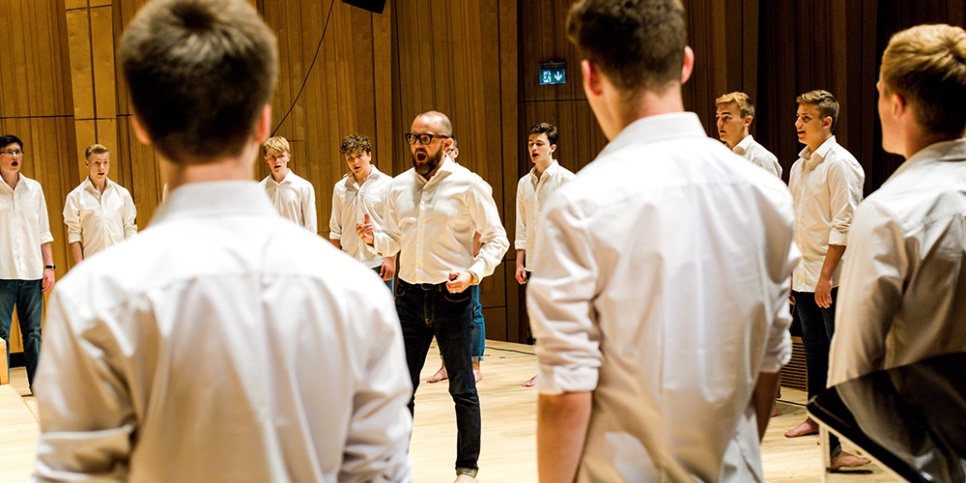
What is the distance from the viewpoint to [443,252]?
3.92 meters

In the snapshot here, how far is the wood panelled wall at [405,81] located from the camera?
7.27m

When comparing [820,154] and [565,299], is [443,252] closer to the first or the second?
[820,154]

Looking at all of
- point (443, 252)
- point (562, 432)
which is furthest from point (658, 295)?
point (443, 252)

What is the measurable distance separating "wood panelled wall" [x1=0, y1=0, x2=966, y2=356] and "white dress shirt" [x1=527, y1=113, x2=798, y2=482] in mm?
5743

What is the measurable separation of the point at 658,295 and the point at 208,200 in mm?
657

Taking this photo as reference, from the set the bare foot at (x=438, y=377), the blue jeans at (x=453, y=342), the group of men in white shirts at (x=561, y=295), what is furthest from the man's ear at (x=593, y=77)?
the bare foot at (x=438, y=377)

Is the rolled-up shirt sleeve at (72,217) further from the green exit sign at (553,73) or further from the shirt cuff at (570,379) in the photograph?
the shirt cuff at (570,379)

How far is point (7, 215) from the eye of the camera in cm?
604

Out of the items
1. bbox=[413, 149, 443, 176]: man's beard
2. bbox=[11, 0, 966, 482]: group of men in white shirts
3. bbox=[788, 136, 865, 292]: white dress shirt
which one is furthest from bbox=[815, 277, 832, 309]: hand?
bbox=[11, 0, 966, 482]: group of men in white shirts

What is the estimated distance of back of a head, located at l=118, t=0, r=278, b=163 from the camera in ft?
3.40

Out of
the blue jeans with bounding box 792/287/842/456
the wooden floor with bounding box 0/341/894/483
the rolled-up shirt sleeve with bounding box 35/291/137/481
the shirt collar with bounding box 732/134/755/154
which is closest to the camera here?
the rolled-up shirt sleeve with bounding box 35/291/137/481

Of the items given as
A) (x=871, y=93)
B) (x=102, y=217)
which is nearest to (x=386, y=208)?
(x=102, y=217)

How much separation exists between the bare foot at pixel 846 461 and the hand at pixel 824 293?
259cm

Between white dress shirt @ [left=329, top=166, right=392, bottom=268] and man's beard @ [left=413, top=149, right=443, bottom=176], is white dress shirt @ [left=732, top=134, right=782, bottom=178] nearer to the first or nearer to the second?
man's beard @ [left=413, top=149, right=443, bottom=176]
